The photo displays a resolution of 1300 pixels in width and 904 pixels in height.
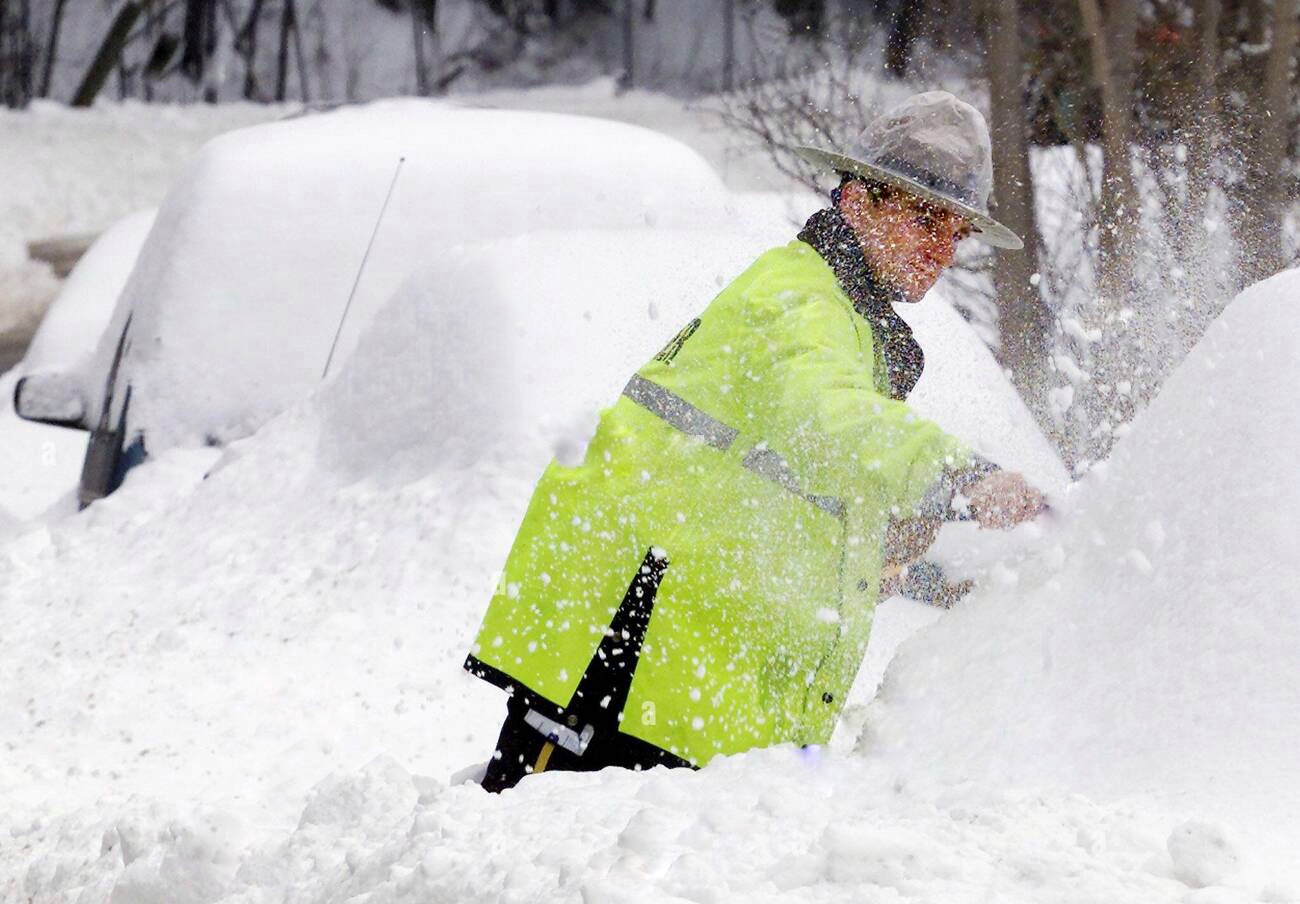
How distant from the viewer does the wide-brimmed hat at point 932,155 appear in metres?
2.66

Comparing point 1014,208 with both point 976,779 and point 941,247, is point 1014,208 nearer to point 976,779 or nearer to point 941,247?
point 941,247

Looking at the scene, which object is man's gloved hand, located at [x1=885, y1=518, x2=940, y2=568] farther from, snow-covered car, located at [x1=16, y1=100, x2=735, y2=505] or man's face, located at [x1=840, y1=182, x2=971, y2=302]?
snow-covered car, located at [x1=16, y1=100, x2=735, y2=505]

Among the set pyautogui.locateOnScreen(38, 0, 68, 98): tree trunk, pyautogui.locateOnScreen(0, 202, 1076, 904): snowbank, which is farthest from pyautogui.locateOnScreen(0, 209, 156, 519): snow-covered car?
pyautogui.locateOnScreen(38, 0, 68, 98): tree trunk

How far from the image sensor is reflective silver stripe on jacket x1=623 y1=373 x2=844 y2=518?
8.53ft

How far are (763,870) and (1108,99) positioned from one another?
401 centimetres

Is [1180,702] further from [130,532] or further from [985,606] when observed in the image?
[130,532]

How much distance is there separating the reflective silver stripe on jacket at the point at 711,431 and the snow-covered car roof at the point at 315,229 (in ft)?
10.6

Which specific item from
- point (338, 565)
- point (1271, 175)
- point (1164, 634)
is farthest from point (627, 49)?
point (1164, 634)

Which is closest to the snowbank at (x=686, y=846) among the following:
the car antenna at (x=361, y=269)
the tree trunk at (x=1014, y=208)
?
the car antenna at (x=361, y=269)

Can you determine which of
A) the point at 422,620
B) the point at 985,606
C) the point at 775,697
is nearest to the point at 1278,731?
the point at 985,606

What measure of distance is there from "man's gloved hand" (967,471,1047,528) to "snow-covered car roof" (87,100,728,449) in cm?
353

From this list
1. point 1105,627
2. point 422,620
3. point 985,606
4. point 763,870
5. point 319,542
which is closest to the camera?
point 763,870

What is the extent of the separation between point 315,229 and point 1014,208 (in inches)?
91.4

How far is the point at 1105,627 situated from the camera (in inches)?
94.3
